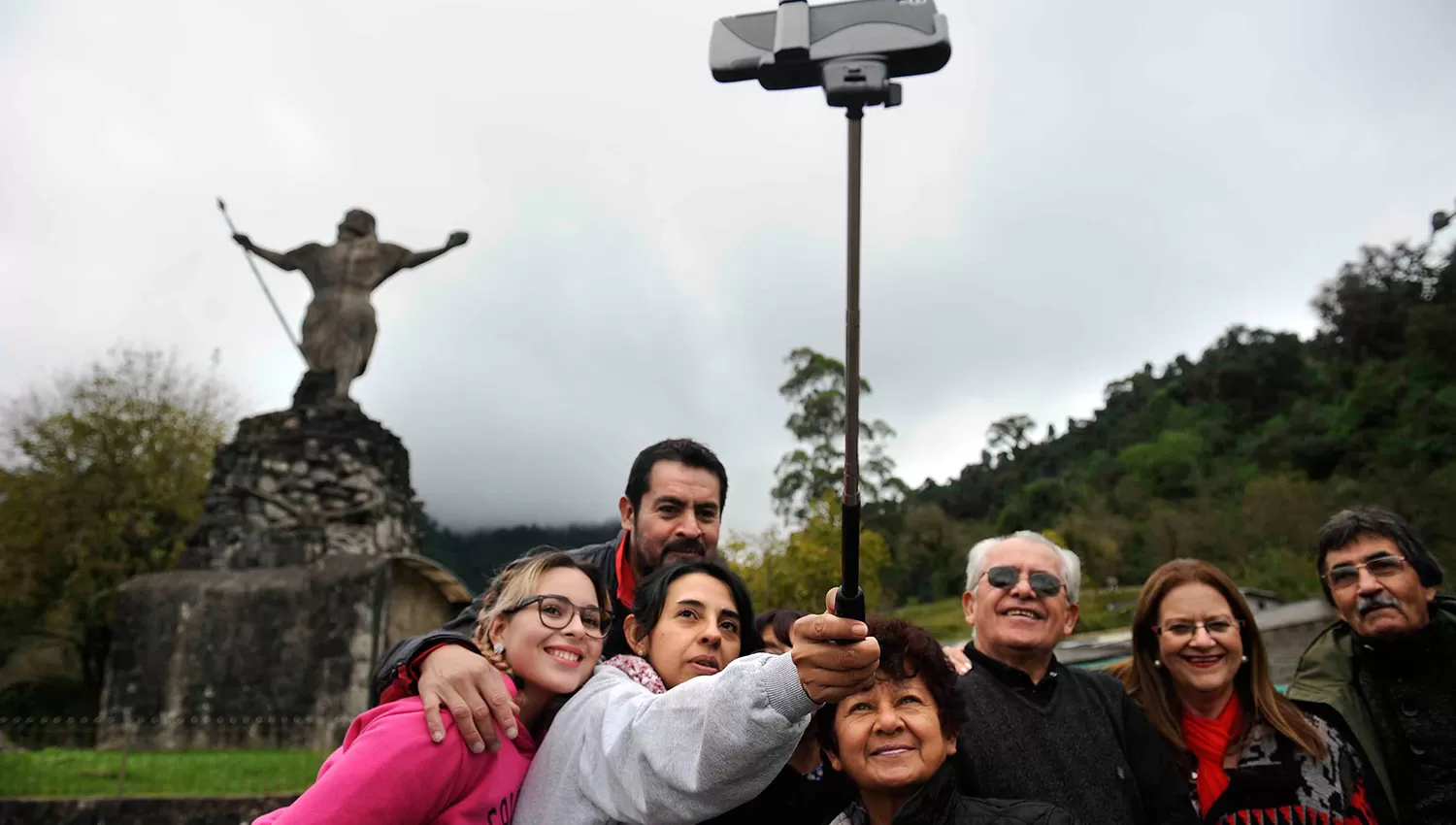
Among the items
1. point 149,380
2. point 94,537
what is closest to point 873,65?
point 94,537

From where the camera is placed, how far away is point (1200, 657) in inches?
138

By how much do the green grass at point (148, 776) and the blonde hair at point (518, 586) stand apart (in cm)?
752

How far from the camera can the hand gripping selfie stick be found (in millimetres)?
1733

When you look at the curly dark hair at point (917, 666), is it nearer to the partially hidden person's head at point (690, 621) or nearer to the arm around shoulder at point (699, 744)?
the partially hidden person's head at point (690, 621)

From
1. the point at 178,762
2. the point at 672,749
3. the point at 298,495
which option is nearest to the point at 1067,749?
the point at 672,749

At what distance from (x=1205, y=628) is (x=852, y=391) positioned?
2522 mm

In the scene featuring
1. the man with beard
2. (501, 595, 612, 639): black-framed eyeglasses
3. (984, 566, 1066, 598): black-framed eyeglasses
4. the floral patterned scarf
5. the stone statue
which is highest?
the stone statue

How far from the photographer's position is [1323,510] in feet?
104

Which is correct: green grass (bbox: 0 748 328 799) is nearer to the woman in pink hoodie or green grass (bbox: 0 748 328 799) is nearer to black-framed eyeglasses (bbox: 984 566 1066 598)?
the woman in pink hoodie

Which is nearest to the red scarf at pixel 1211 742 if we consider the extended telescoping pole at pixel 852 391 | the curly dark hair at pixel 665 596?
the curly dark hair at pixel 665 596

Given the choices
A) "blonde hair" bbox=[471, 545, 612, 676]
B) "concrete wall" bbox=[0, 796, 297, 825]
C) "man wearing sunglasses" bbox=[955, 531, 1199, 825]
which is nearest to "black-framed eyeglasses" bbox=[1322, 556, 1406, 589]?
"man wearing sunglasses" bbox=[955, 531, 1199, 825]

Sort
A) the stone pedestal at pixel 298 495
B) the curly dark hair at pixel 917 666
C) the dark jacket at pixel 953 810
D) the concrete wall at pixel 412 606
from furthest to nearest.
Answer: the stone pedestal at pixel 298 495 < the concrete wall at pixel 412 606 < the curly dark hair at pixel 917 666 < the dark jacket at pixel 953 810

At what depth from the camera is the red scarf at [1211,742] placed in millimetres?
3422

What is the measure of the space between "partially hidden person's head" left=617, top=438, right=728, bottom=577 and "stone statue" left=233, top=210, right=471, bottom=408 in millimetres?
12954
